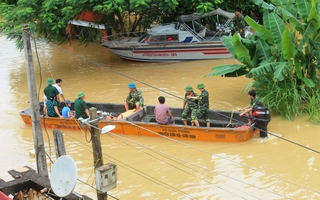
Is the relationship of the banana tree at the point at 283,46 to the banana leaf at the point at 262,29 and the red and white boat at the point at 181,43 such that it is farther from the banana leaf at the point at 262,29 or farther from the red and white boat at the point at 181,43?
the red and white boat at the point at 181,43

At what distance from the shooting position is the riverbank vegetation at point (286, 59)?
12.7 metres

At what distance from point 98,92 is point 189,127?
6427mm

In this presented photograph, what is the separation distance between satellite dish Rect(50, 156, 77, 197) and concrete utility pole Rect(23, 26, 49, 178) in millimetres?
1450

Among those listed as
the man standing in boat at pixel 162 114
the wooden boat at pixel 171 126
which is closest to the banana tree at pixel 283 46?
the wooden boat at pixel 171 126

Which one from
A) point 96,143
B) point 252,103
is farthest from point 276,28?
point 96,143

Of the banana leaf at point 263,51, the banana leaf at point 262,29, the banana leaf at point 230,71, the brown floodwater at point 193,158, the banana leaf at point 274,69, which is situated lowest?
the brown floodwater at point 193,158

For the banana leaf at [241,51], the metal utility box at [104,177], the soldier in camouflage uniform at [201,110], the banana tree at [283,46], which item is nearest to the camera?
the metal utility box at [104,177]

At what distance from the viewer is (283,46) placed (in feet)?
40.7

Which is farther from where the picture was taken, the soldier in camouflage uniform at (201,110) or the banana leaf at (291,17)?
the banana leaf at (291,17)

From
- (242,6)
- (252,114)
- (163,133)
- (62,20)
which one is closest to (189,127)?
(163,133)

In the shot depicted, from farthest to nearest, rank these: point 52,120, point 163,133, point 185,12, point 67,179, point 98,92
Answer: point 185,12 → point 98,92 → point 52,120 → point 163,133 → point 67,179

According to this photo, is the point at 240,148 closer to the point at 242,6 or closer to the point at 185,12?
the point at 185,12

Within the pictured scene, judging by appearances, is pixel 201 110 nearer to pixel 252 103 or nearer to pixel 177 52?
pixel 252 103

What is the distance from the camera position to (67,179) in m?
7.55
